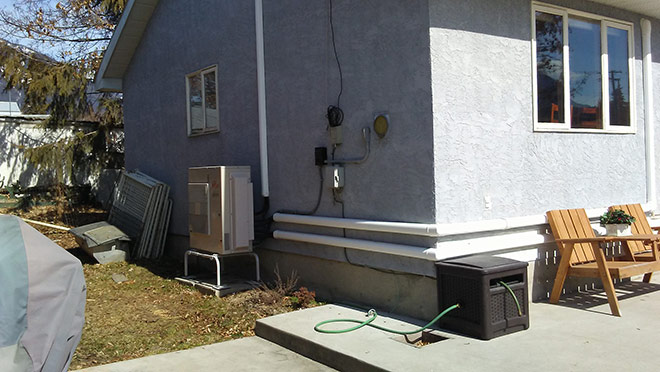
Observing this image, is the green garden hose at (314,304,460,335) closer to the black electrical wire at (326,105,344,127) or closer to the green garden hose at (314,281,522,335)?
the green garden hose at (314,281,522,335)

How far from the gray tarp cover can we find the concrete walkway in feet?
5.47

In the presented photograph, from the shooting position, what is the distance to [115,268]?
31.4 feet

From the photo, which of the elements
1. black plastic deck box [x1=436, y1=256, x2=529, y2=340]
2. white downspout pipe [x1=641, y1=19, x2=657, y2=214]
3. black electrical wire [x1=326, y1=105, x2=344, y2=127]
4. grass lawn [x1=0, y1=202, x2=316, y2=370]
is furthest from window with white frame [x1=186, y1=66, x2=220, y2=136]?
white downspout pipe [x1=641, y1=19, x2=657, y2=214]

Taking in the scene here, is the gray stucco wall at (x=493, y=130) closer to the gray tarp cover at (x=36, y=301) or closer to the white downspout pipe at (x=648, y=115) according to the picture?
the white downspout pipe at (x=648, y=115)

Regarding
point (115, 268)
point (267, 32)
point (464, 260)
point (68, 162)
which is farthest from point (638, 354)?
point (68, 162)

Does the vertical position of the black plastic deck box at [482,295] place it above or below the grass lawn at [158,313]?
above

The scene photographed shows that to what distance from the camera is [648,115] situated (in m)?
7.69

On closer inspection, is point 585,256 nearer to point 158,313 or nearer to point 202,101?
point 158,313

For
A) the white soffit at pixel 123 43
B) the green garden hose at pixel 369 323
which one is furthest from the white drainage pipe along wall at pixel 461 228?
the white soffit at pixel 123 43

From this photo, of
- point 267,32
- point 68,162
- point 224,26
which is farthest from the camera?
point 68,162

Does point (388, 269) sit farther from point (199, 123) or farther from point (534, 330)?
point (199, 123)

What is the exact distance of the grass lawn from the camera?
5844 millimetres

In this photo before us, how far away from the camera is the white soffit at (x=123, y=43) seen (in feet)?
35.9

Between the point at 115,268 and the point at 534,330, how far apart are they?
6.95m
